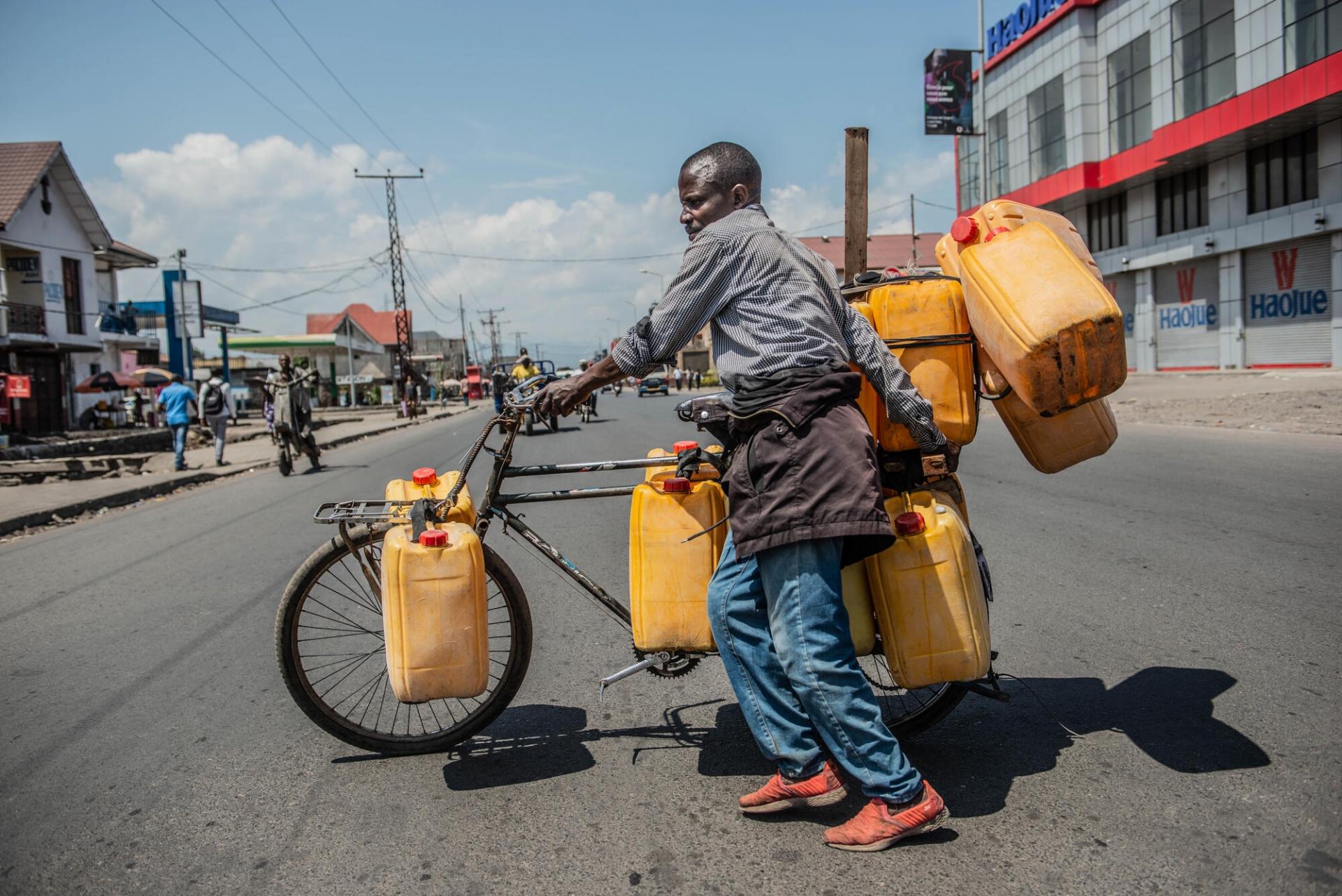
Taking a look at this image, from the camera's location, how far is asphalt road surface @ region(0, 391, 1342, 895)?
2422 mm

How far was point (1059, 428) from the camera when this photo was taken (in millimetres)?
2928

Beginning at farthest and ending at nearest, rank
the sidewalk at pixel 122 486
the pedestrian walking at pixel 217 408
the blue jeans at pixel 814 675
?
the pedestrian walking at pixel 217 408 → the sidewalk at pixel 122 486 → the blue jeans at pixel 814 675

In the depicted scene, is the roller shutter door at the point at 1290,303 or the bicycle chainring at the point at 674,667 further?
the roller shutter door at the point at 1290,303

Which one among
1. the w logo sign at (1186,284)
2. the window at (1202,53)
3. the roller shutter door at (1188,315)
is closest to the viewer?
the window at (1202,53)

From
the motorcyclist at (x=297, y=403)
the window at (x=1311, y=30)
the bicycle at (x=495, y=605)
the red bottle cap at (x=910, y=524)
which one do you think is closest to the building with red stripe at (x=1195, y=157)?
the window at (x=1311, y=30)

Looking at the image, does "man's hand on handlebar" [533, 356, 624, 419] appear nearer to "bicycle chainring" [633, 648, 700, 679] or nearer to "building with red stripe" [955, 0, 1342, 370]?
"bicycle chainring" [633, 648, 700, 679]

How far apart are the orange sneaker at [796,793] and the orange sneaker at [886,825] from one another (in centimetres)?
10

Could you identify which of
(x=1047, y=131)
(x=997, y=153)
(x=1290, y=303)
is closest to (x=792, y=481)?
(x=1290, y=303)

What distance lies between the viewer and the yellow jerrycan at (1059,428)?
292cm

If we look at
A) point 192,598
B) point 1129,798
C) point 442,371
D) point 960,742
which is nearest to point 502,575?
point 960,742

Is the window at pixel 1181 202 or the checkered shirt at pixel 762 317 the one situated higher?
the window at pixel 1181 202

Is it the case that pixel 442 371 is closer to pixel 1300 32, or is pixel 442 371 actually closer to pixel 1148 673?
pixel 1300 32

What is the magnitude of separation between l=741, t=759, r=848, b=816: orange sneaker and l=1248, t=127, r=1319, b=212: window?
89.0 feet

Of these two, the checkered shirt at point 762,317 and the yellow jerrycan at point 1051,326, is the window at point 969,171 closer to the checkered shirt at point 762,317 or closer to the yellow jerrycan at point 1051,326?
the yellow jerrycan at point 1051,326
